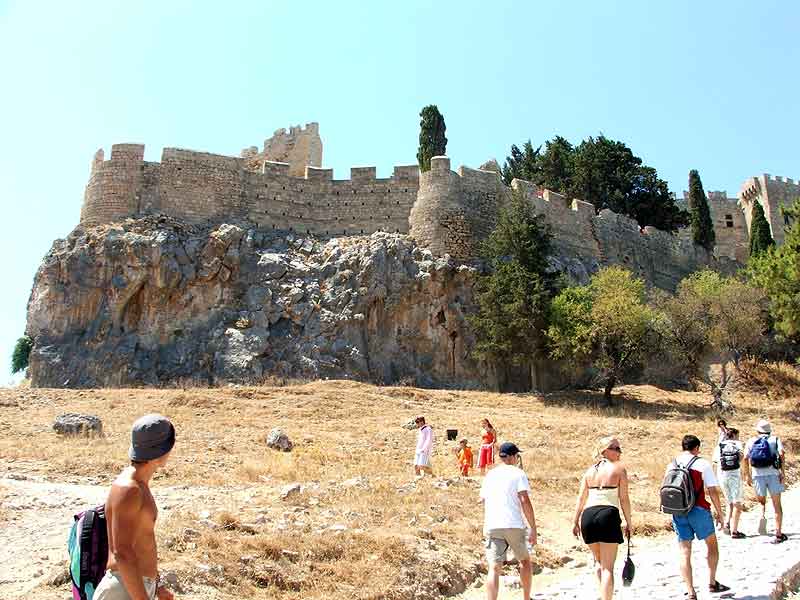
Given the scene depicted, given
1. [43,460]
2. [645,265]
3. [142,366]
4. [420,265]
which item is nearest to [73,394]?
[142,366]

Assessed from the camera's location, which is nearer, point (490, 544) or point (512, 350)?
point (490, 544)

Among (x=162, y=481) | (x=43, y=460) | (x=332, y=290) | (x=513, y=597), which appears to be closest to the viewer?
(x=513, y=597)

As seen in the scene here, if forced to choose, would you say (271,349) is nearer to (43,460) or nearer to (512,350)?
(512,350)

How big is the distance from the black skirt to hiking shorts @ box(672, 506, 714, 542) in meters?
0.83

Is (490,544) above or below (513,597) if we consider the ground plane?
above

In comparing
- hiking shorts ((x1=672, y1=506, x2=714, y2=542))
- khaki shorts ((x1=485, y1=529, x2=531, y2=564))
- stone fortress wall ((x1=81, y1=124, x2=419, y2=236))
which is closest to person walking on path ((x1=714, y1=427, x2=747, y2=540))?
hiking shorts ((x1=672, y1=506, x2=714, y2=542))

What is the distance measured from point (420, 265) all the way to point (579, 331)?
657 cm

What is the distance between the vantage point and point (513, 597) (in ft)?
27.5

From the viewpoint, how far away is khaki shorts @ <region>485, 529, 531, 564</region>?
6941 mm

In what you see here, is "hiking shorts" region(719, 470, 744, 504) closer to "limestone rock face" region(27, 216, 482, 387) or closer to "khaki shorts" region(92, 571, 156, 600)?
"khaki shorts" region(92, 571, 156, 600)

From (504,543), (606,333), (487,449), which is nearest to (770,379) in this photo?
(606,333)

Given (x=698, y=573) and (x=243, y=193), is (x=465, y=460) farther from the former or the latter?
(x=243, y=193)

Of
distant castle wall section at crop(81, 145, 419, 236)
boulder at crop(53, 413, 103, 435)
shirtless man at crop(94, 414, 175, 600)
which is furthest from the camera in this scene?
distant castle wall section at crop(81, 145, 419, 236)

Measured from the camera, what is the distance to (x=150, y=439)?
181 inches
